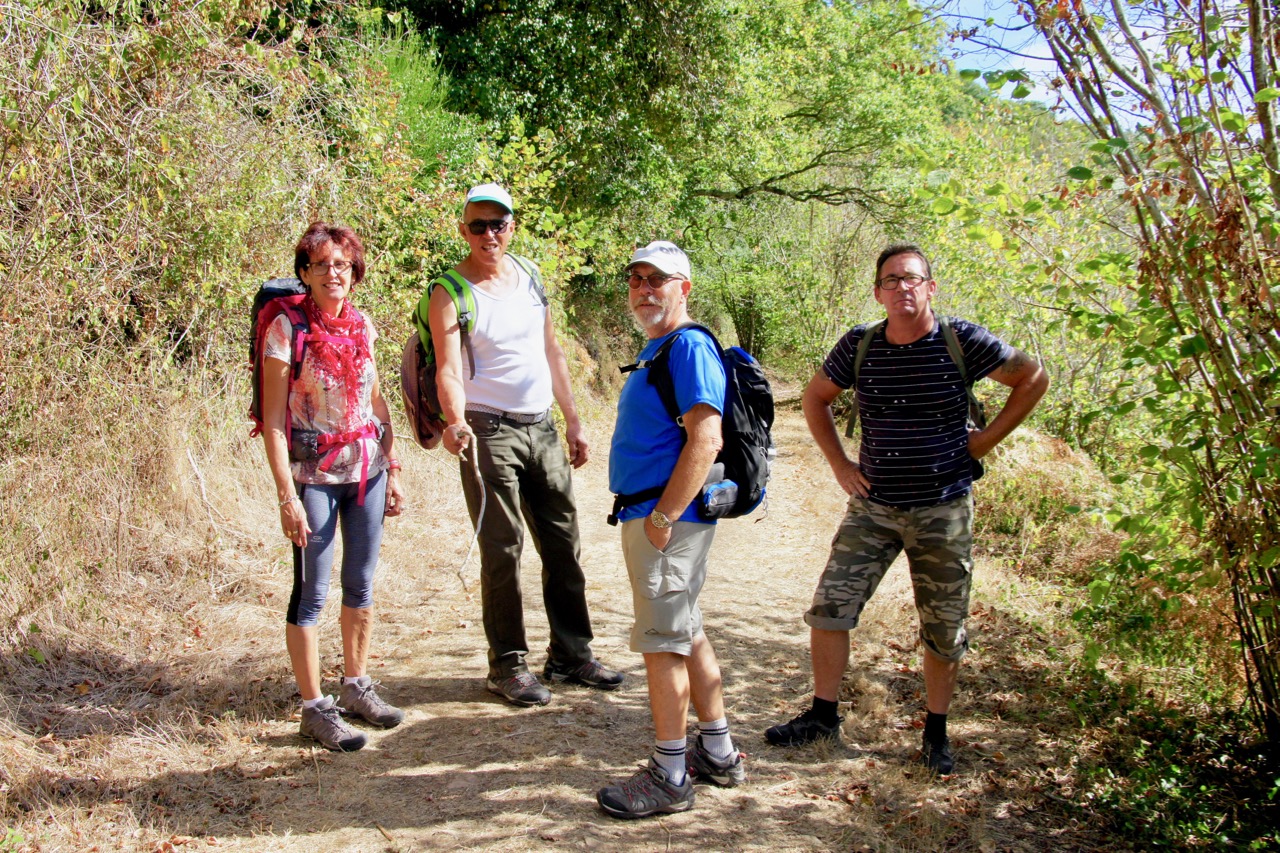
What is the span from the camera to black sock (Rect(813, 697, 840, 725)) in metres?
3.87

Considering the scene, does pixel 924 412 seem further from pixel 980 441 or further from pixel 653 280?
pixel 653 280

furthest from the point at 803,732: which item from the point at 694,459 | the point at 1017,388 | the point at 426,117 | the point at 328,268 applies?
the point at 426,117

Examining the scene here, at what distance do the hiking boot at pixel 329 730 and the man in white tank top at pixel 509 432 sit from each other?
2.29 feet

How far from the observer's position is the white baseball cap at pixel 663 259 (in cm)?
A: 321

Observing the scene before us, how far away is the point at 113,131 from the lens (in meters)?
5.16

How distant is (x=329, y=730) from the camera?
3750mm

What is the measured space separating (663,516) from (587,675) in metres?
1.61

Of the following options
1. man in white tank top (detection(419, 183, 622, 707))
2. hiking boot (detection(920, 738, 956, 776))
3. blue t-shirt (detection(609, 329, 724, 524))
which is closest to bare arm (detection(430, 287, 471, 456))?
man in white tank top (detection(419, 183, 622, 707))

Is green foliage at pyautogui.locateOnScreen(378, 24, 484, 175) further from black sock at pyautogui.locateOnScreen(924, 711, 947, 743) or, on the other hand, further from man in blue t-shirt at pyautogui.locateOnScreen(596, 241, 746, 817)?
black sock at pyautogui.locateOnScreen(924, 711, 947, 743)

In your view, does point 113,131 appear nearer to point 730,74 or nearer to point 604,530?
point 604,530

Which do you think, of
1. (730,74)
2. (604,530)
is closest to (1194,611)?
(604,530)

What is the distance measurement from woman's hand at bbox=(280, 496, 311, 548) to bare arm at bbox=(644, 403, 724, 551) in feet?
4.47

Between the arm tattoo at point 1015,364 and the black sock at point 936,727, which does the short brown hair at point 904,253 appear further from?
A: the black sock at point 936,727

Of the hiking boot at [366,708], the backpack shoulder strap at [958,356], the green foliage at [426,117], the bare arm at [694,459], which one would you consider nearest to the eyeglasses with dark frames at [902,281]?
the backpack shoulder strap at [958,356]
